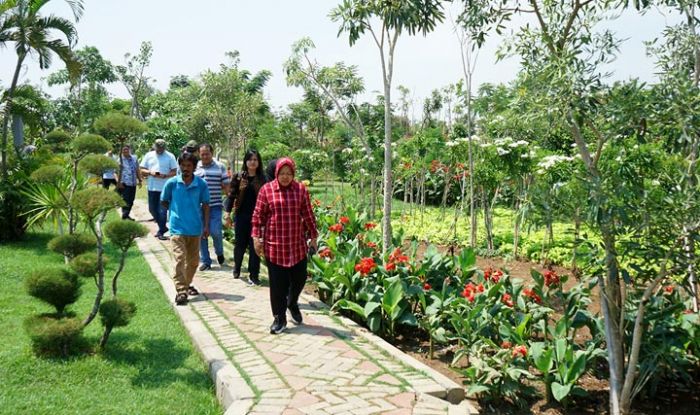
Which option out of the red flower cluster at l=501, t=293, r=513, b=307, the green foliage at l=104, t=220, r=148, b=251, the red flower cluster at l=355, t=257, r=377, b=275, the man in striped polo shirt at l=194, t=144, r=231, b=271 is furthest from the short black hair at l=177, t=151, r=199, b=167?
the red flower cluster at l=501, t=293, r=513, b=307

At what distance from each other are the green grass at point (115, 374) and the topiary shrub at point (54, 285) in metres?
0.43

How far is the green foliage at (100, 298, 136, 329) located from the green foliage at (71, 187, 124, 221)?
2.11 feet

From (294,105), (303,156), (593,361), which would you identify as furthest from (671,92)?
(294,105)

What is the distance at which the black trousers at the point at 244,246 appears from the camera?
262 inches

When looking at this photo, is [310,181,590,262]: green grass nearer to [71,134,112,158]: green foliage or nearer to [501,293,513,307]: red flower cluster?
[501,293,513,307]: red flower cluster

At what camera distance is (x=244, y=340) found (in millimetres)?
4812

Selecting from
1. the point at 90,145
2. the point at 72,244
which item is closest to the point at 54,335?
the point at 72,244

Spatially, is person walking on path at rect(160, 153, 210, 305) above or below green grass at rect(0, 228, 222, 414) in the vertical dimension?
above

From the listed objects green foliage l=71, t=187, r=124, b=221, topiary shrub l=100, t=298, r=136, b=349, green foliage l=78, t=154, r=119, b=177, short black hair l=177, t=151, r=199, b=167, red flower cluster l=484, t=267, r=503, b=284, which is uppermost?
short black hair l=177, t=151, r=199, b=167

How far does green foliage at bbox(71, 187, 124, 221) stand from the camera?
4184 millimetres

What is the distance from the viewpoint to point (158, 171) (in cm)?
916

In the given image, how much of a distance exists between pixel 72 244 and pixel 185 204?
154cm

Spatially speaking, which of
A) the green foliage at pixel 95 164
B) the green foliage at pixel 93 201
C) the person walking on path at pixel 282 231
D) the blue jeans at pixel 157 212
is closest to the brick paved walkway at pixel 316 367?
the person walking on path at pixel 282 231

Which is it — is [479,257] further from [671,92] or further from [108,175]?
[108,175]
